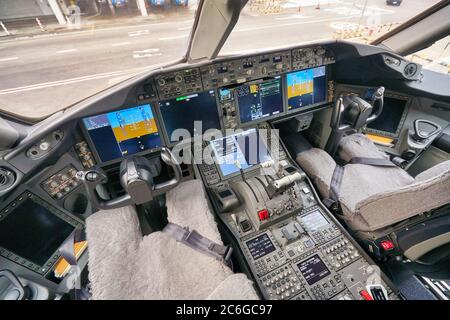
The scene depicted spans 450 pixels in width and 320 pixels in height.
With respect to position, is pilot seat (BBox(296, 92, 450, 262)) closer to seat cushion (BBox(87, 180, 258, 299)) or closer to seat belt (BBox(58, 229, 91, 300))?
seat cushion (BBox(87, 180, 258, 299))

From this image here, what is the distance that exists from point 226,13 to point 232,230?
1427 mm

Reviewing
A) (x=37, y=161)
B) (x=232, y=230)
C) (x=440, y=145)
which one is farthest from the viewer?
(x=440, y=145)

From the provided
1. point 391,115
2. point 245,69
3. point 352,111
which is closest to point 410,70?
point 391,115

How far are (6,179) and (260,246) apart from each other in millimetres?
1569

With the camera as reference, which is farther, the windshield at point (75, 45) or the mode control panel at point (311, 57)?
the mode control panel at point (311, 57)

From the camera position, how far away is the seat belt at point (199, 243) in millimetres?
1199

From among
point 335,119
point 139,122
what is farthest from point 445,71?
point 139,122

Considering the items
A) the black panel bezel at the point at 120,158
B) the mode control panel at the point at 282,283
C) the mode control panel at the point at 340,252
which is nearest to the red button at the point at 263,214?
the mode control panel at the point at 282,283

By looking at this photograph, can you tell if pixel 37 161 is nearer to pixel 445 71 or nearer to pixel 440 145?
pixel 440 145

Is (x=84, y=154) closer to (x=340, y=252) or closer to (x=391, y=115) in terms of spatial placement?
(x=340, y=252)

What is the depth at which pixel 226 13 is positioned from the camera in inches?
47.9

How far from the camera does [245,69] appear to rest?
5.82 feet

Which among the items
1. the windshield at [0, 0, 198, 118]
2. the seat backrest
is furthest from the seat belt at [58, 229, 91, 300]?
the seat backrest

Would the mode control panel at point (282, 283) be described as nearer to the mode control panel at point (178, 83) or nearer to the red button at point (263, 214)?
the red button at point (263, 214)
